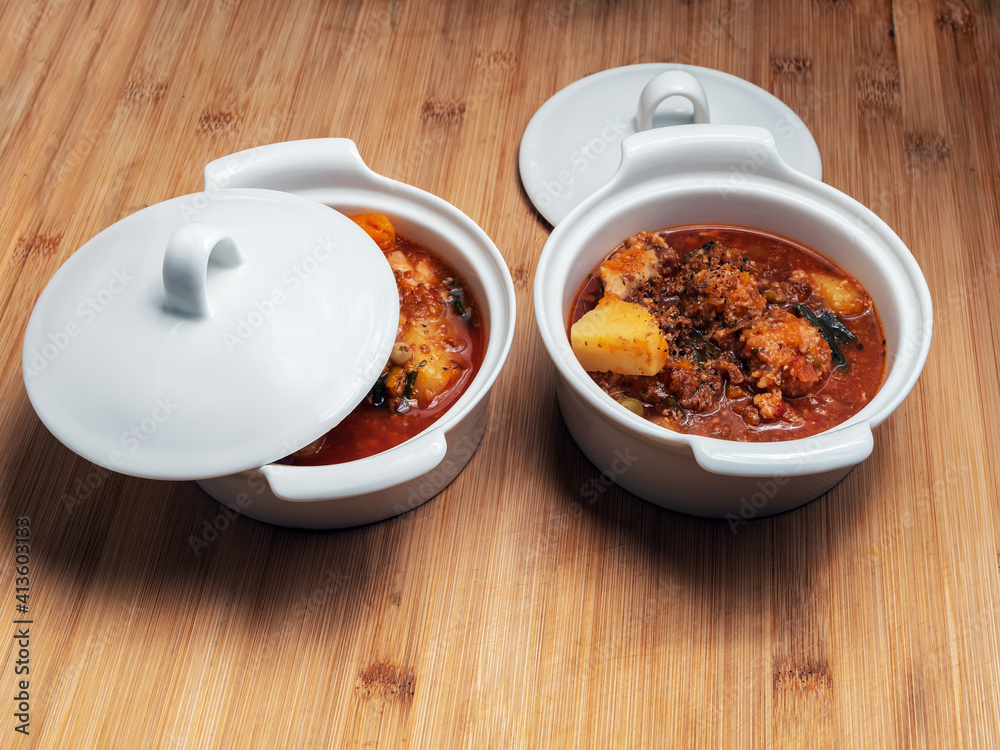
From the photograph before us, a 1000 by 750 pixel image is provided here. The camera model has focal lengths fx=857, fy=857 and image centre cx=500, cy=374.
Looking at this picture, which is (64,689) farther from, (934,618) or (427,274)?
(934,618)

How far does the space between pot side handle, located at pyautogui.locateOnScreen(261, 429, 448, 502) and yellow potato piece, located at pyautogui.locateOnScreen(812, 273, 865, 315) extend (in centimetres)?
95

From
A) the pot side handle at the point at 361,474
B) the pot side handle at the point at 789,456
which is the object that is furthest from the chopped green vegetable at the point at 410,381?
the pot side handle at the point at 789,456

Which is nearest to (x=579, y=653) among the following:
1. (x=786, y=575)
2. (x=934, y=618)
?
(x=786, y=575)

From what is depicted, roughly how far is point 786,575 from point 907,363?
0.53 metres

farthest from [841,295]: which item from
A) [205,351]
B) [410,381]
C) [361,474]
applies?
[205,351]

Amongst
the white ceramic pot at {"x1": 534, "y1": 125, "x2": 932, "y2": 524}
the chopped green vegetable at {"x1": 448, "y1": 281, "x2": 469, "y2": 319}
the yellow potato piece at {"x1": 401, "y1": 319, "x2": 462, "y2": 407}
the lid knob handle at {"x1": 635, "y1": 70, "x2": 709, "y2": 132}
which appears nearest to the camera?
the white ceramic pot at {"x1": 534, "y1": 125, "x2": 932, "y2": 524}

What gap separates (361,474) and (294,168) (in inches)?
29.7

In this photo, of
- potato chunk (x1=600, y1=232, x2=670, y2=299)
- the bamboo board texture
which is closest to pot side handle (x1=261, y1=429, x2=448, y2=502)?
the bamboo board texture

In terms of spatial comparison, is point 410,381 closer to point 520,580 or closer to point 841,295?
point 520,580

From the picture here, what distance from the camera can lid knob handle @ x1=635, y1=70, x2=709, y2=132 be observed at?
2.12m

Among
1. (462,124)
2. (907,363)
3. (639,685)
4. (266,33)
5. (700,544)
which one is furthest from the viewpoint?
(266,33)

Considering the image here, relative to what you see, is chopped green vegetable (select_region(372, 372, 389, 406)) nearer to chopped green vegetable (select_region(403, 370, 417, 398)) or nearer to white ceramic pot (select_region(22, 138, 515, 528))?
chopped green vegetable (select_region(403, 370, 417, 398))

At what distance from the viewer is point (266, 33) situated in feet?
8.70

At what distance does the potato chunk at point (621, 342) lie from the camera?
67.0 inches
